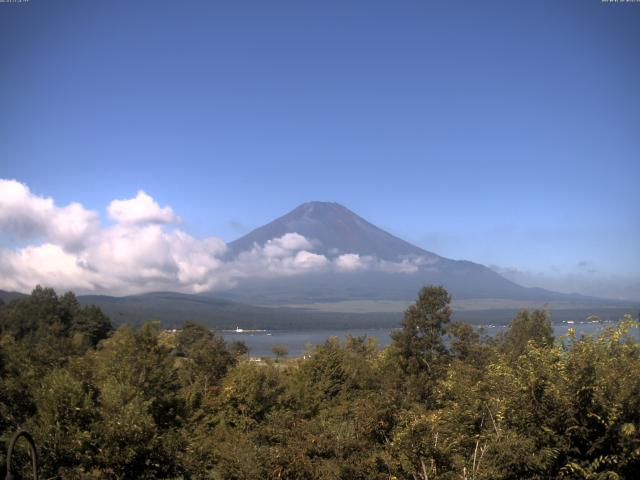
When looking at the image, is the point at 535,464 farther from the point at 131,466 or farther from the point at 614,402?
the point at 131,466

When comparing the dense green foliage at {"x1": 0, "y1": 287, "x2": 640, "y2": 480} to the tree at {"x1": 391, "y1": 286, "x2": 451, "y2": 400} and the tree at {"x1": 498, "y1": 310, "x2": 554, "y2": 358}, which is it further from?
the tree at {"x1": 498, "y1": 310, "x2": 554, "y2": 358}

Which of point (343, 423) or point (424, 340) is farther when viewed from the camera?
point (424, 340)

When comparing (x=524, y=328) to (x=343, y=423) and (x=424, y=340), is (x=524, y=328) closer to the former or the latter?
(x=424, y=340)

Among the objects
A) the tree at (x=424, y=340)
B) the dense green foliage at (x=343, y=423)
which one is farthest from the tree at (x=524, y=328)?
the dense green foliage at (x=343, y=423)

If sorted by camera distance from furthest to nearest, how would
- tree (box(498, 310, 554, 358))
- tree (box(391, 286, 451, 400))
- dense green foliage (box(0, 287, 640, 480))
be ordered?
tree (box(498, 310, 554, 358)), tree (box(391, 286, 451, 400)), dense green foliage (box(0, 287, 640, 480))

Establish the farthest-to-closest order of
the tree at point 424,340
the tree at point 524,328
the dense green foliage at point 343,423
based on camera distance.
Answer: the tree at point 524,328 → the tree at point 424,340 → the dense green foliage at point 343,423

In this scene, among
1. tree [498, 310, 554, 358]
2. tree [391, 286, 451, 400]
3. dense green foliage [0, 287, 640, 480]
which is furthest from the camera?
tree [498, 310, 554, 358]

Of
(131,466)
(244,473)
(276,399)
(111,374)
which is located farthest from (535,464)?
(276,399)

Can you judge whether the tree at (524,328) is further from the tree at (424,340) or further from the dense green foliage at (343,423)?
the dense green foliage at (343,423)

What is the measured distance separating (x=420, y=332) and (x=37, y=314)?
5040cm

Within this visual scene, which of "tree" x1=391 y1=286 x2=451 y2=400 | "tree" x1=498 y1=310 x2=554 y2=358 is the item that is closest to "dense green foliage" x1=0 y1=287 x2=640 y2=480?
"tree" x1=391 y1=286 x2=451 y2=400

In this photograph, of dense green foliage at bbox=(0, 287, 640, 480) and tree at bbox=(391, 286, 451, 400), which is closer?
dense green foliage at bbox=(0, 287, 640, 480)

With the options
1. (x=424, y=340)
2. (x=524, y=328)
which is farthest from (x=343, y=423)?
(x=524, y=328)

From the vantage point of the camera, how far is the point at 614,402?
31.0 feet
